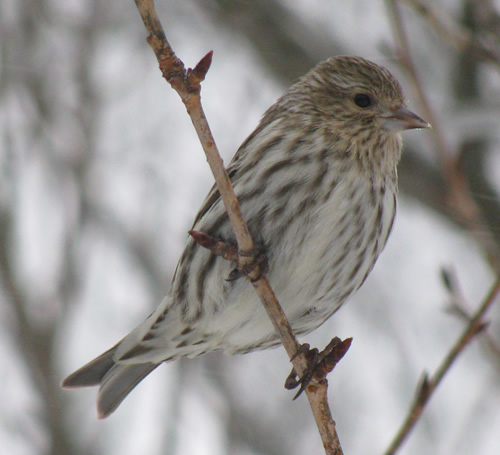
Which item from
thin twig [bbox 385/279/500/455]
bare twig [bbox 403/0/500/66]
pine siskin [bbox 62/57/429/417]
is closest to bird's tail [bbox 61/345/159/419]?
pine siskin [bbox 62/57/429/417]

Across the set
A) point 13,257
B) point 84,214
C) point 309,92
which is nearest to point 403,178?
point 309,92

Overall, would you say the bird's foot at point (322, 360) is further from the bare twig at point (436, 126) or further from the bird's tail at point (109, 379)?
the bird's tail at point (109, 379)

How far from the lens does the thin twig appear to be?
10.0 feet

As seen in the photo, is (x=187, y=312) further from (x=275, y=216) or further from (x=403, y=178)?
(x=403, y=178)

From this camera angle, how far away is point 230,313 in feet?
14.0

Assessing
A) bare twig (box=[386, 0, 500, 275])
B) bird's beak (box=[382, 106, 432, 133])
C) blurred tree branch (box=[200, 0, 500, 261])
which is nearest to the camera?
bare twig (box=[386, 0, 500, 275])

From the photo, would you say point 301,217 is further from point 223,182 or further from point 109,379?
point 109,379

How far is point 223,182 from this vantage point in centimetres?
304

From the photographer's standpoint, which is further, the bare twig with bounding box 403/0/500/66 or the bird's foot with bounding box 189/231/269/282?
the bare twig with bounding box 403/0/500/66

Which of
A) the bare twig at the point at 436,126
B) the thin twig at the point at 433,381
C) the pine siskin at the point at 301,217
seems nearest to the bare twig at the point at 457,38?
the bare twig at the point at 436,126

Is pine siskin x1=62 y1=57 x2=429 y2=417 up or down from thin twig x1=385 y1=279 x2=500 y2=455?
up

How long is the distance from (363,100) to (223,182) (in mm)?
1698

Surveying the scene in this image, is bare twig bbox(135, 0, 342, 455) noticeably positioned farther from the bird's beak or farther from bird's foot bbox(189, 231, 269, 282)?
the bird's beak

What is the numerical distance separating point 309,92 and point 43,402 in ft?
12.3
